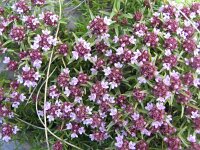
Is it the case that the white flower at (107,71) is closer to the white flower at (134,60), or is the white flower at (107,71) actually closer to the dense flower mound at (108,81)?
the dense flower mound at (108,81)

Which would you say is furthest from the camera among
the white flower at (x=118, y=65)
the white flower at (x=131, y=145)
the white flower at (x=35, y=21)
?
the white flower at (x=35, y=21)

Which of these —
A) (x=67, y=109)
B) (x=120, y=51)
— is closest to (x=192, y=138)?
(x=120, y=51)

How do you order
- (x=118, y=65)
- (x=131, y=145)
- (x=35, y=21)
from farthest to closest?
(x=35, y=21)
(x=118, y=65)
(x=131, y=145)

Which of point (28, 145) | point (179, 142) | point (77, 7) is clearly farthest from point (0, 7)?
point (179, 142)

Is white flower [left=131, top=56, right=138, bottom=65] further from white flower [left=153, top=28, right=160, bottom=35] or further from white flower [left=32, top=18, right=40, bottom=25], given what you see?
white flower [left=32, top=18, right=40, bottom=25]

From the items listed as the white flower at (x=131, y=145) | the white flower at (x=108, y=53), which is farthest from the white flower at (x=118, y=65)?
the white flower at (x=131, y=145)

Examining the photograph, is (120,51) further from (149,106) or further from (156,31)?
(149,106)

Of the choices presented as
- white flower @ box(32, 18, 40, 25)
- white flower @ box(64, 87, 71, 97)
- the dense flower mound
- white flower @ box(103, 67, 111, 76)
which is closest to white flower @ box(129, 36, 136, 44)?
the dense flower mound

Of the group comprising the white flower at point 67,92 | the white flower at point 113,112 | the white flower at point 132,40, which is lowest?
the white flower at point 113,112
